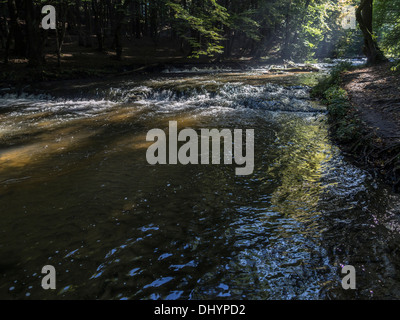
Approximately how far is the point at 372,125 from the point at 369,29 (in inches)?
548

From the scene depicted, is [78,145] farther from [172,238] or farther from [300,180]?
[300,180]

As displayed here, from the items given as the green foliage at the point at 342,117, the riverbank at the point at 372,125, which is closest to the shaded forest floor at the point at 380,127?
the riverbank at the point at 372,125

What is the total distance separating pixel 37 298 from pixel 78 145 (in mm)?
4713

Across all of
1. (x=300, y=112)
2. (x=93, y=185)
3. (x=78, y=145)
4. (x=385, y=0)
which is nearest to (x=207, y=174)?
(x=93, y=185)

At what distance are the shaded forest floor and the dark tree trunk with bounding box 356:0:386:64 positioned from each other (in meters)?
7.87

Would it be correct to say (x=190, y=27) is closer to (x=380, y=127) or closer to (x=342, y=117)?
(x=342, y=117)

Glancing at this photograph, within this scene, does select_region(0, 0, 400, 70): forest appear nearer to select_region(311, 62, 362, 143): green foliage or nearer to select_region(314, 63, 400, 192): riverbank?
select_region(311, 62, 362, 143): green foliage

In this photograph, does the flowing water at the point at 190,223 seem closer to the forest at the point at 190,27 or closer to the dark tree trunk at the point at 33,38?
the forest at the point at 190,27

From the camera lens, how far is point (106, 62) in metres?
20.9

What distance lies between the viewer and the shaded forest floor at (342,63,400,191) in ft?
15.3

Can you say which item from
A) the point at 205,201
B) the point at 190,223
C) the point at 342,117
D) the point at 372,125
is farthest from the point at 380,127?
the point at 190,223

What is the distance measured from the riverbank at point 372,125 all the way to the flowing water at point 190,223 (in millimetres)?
373

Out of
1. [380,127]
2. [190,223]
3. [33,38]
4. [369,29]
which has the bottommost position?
[190,223]

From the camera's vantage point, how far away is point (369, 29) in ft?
52.4
